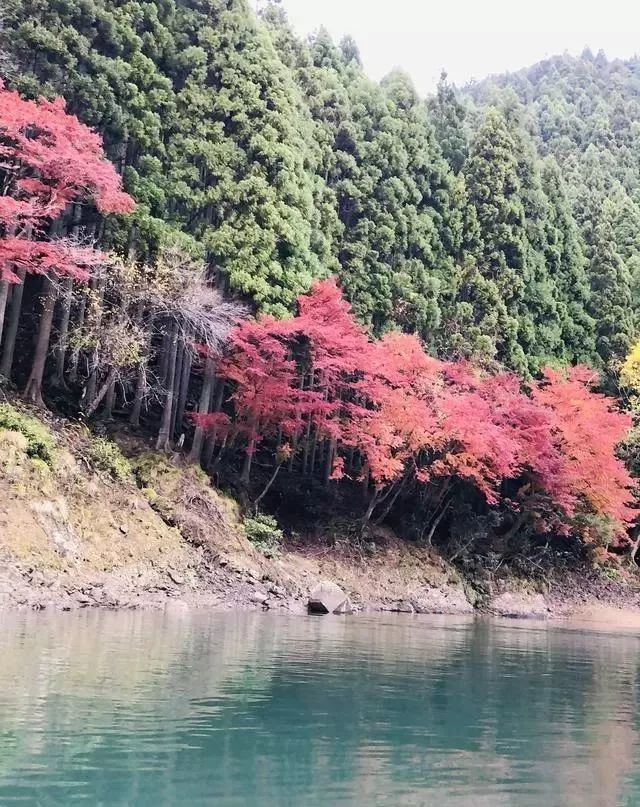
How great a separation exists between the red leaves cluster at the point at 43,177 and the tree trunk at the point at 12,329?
1805mm

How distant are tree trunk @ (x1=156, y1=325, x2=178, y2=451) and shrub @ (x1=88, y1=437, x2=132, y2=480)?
7.03ft

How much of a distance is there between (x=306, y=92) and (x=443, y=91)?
Answer: 1350 centimetres

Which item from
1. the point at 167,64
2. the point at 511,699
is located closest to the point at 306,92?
the point at 167,64

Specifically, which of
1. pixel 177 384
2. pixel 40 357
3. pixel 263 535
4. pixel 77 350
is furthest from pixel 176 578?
pixel 177 384

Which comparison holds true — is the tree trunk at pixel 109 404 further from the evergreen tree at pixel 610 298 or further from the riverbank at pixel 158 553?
the evergreen tree at pixel 610 298

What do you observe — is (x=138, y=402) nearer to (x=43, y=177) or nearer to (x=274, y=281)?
(x=274, y=281)

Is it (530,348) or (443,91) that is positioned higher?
(443,91)

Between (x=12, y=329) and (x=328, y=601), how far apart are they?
11152mm

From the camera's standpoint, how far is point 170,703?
388 inches

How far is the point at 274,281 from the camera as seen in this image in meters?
28.3

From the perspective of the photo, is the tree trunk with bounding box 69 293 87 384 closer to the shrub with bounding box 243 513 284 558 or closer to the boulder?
the shrub with bounding box 243 513 284 558

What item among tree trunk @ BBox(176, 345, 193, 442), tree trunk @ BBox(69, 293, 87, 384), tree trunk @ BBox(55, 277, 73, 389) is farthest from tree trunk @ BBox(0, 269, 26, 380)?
tree trunk @ BBox(176, 345, 193, 442)

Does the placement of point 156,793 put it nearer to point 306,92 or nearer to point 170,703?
point 170,703

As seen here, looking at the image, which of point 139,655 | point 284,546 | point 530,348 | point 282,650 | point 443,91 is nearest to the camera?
point 139,655
